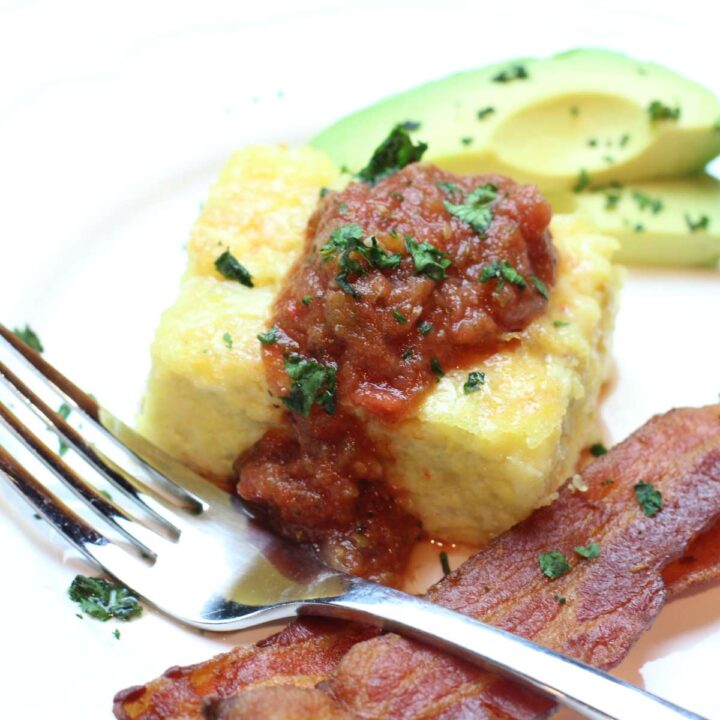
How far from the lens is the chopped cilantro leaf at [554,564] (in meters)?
3.04

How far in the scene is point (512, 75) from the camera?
4.62m

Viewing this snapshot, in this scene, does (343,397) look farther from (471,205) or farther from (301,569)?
(471,205)

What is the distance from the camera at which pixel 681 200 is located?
447cm

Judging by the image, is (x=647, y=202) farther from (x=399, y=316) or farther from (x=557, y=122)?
(x=399, y=316)

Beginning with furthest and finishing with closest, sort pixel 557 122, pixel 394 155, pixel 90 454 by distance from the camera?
pixel 557 122
pixel 394 155
pixel 90 454

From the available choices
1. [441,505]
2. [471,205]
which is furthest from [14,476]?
[471,205]

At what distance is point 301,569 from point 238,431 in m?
0.62

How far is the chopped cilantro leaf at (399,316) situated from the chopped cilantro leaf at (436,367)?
18 centimetres

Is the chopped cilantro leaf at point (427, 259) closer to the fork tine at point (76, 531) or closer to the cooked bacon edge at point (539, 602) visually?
the cooked bacon edge at point (539, 602)

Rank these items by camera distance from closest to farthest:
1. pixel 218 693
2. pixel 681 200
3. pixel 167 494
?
1. pixel 218 693
2. pixel 167 494
3. pixel 681 200

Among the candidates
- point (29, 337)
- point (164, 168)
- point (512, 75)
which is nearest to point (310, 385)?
point (29, 337)

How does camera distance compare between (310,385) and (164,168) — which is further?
(164,168)

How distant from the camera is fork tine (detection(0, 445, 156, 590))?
3.12 meters

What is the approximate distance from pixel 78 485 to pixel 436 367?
1.39 meters
